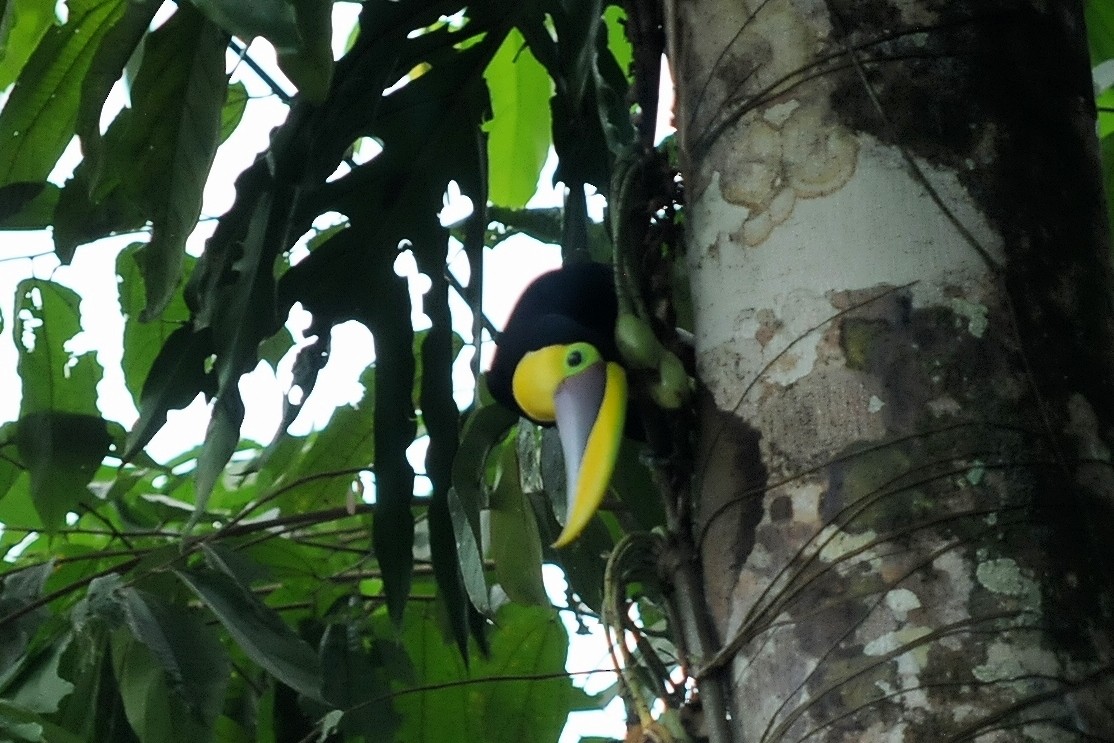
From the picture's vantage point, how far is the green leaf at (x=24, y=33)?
1.37m

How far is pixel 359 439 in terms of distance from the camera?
1.64m

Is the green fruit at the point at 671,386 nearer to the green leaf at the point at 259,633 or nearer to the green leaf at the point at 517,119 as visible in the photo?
the green leaf at the point at 259,633

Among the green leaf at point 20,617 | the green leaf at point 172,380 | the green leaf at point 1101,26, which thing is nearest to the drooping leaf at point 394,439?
the green leaf at point 172,380

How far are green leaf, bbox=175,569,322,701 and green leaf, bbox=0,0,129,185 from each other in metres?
0.41

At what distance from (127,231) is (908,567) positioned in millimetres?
879

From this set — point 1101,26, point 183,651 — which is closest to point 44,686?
point 183,651

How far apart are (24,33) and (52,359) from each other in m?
0.33

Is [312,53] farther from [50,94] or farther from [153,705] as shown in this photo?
[153,705]

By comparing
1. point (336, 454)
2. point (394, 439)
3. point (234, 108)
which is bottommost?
point (394, 439)

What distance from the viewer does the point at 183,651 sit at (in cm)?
122

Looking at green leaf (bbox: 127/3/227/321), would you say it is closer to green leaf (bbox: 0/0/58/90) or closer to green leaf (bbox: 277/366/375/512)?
green leaf (bbox: 0/0/58/90)

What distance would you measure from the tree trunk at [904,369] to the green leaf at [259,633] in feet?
1.40

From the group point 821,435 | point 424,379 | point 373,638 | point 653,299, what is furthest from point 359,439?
point 821,435

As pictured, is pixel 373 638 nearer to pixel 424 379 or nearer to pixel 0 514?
pixel 424 379
